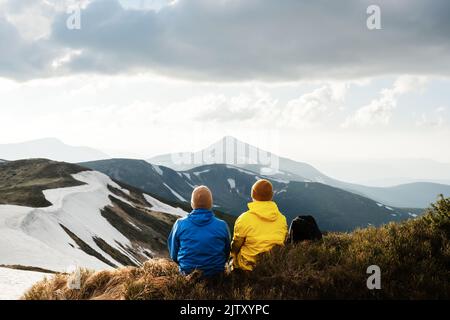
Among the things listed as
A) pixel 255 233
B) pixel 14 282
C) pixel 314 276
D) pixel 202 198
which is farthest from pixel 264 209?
pixel 14 282

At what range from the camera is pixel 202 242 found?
9.23 metres

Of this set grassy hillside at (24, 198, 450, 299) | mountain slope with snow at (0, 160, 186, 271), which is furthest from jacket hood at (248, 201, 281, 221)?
mountain slope with snow at (0, 160, 186, 271)

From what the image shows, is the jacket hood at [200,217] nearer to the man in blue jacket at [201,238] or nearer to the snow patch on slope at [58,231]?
the man in blue jacket at [201,238]

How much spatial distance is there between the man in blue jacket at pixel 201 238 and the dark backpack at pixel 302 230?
2258mm

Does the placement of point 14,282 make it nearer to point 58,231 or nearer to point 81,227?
point 58,231

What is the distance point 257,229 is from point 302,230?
1.48m

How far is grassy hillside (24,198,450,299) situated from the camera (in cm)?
821

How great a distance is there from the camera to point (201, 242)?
363 inches

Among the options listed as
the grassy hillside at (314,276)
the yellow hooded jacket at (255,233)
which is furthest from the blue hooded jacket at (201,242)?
the yellow hooded jacket at (255,233)

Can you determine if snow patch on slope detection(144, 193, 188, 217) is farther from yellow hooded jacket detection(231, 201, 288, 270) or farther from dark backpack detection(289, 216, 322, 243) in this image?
yellow hooded jacket detection(231, 201, 288, 270)

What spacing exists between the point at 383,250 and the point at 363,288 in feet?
5.30

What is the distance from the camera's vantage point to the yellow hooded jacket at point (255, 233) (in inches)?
390
